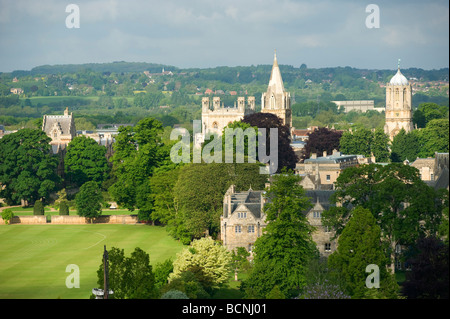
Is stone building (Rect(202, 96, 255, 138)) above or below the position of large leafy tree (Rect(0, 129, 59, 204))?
above

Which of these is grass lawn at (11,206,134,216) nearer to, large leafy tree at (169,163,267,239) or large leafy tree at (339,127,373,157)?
large leafy tree at (169,163,267,239)

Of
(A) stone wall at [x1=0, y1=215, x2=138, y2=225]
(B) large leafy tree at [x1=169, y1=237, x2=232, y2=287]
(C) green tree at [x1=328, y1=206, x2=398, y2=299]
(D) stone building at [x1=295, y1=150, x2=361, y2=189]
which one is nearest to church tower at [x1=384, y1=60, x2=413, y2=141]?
(D) stone building at [x1=295, y1=150, x2=361, y2=189]

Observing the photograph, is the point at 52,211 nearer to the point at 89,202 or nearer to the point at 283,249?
the point at 89,202

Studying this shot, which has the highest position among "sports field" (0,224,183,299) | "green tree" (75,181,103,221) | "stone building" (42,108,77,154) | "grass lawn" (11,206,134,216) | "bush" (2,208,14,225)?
"stone building" (42,108,77,154)

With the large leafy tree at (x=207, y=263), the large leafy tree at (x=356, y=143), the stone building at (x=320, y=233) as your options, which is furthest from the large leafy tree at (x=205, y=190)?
the large leafy tree at (x=356, y=143)

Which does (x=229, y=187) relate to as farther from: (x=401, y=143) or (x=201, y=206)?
(x=401, y=143)

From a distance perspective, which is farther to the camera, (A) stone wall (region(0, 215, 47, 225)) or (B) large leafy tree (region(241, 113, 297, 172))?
(B) large leafy tree (region(241, 113, 297, 172))
